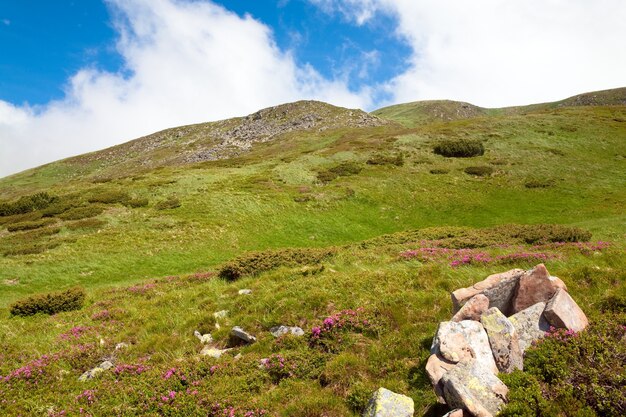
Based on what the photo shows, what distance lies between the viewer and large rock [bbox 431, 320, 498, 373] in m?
7.29

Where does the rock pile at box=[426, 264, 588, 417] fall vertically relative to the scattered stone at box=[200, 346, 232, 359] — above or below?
above

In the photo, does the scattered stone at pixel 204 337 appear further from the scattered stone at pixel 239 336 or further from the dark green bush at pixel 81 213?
the dark green bush at pixel 81 213

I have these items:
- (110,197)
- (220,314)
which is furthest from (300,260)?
(110,197)

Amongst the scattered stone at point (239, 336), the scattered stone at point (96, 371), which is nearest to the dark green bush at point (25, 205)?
the scattered stone at point (96, 371)

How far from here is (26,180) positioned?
133 m

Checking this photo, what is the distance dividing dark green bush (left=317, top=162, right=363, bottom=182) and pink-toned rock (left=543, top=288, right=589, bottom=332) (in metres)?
41.8

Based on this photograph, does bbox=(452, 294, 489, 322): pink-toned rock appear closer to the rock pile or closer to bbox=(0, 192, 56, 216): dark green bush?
the rock pile

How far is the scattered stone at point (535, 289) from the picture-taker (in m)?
8.85

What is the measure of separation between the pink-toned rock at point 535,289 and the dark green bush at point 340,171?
41083 millimetres

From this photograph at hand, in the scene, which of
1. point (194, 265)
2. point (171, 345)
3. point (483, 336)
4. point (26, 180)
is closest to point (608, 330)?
point (483, 336)

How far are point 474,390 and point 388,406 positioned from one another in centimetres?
164

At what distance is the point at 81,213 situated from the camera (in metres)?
38.1

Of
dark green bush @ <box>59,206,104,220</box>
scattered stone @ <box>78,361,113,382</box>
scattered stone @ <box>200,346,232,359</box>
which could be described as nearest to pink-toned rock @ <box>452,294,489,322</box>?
scattered stone @ <box>200,346,232,359</box>

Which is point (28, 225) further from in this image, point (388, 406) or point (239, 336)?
point (388, 406)
